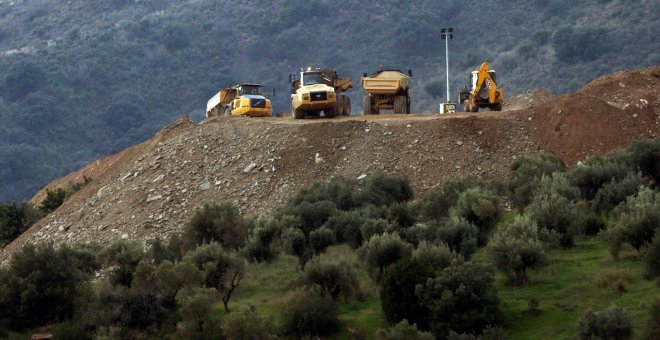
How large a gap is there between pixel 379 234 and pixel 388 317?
7.31m

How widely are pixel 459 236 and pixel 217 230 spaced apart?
8.61m

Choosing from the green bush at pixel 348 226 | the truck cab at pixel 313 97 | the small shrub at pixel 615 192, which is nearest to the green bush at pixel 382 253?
the green bush at pixel 348 226

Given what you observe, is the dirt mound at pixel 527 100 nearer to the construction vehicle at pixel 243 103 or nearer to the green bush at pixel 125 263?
the construction vehicle at pixel 243 103

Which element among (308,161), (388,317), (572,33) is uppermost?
(572,33)

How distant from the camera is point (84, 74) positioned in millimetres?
137875

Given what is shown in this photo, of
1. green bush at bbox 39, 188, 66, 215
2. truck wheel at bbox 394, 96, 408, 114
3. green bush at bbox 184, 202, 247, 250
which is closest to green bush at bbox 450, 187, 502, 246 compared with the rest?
green bush at bbox 184, 202, 247, 250

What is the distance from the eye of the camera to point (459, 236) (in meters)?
38.7

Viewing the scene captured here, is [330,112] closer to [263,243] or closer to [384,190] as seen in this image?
[384,190]

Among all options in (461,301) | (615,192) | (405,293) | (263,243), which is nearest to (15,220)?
(263,243)

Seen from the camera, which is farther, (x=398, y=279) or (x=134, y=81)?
(x=134, y=81)

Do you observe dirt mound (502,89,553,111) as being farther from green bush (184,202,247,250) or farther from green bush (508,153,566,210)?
green bush (184,202,247,250)

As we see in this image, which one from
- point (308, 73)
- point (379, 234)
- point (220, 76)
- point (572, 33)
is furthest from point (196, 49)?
point (379, 234)

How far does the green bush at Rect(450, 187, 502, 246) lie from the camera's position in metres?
40.3

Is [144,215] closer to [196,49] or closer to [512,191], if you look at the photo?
[512,191]
